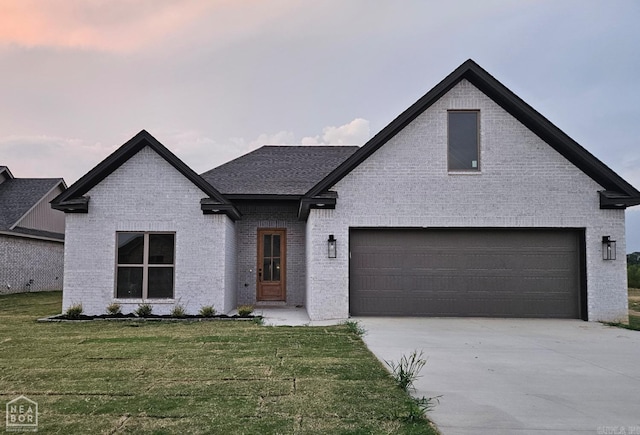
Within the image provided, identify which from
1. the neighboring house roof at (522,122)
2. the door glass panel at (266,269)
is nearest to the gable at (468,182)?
the neighboring house roof at (522,122)

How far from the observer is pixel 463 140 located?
12656mm

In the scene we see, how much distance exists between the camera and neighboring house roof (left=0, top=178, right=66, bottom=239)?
2277cm

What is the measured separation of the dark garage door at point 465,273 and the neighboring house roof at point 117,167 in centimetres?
370

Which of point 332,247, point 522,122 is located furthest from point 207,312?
point 522,122

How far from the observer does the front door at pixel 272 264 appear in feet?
51.8

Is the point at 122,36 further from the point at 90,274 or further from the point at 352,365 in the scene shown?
the point at 352,365

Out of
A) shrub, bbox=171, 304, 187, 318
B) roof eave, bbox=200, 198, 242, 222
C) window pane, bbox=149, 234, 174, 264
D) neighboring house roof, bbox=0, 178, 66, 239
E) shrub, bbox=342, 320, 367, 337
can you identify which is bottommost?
shrub, bbox=342, 320, 367, 337

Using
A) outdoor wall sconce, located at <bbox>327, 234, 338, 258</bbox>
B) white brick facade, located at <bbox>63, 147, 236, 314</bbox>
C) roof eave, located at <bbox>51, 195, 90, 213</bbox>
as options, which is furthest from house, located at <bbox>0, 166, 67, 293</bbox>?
outdoor wall sconce, located at <bbox>327, 234, 338, 258</bbox>

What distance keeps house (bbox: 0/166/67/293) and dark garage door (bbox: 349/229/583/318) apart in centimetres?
1707

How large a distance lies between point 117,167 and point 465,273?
9360mm

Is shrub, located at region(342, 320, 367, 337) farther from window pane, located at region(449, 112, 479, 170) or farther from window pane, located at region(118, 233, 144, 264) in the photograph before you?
window pane, located at region(118, 233, 144, 264)

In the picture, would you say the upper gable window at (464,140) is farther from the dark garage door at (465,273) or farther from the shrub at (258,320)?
the shrub at (258,320)

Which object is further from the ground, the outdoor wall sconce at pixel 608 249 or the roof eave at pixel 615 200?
the roof eave at pixel 615 200

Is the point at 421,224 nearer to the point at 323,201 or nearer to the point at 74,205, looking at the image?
the point at 323,201
